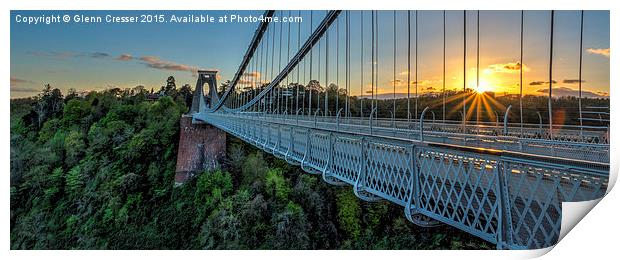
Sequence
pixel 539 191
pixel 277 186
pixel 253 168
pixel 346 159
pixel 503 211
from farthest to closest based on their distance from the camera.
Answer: pixel 253 168, pixel 277 186, pixel 346 159, pixel 503 211, pixel 539 191

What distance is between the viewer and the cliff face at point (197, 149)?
46.9 feet

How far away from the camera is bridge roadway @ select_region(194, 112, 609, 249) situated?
2484 millimetres

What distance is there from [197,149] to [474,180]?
12.8 meters

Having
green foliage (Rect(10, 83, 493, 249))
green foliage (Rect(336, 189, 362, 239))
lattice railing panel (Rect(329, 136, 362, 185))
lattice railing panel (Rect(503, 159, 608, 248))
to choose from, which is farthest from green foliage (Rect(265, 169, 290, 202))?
Result: lattice railing panel (Rect(503, 159, 608, 248))

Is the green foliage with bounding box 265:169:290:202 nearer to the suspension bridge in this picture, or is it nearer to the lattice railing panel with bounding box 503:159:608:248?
the suspension bridge

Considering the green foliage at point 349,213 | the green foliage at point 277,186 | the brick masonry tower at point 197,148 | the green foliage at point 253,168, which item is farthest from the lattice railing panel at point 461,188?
the brick masonry tower at point 197,148

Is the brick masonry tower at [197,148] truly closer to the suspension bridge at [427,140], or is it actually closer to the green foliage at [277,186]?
the suspension bridge at [427,140]

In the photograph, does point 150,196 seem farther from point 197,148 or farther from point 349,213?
point 349,213

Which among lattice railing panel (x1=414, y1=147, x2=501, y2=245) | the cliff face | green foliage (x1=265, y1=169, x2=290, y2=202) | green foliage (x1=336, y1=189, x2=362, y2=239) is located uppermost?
lattice railing panel (x1=414, y1=147, x2=501, y2=245)

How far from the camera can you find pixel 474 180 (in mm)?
2990

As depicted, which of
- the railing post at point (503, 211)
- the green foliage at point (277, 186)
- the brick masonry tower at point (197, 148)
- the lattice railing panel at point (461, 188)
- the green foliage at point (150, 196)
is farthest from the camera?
the brick masonry tower at point (197, 148)

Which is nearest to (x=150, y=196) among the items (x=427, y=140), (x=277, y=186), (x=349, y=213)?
(x=277, y=186)

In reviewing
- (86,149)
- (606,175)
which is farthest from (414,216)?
(86,149)
